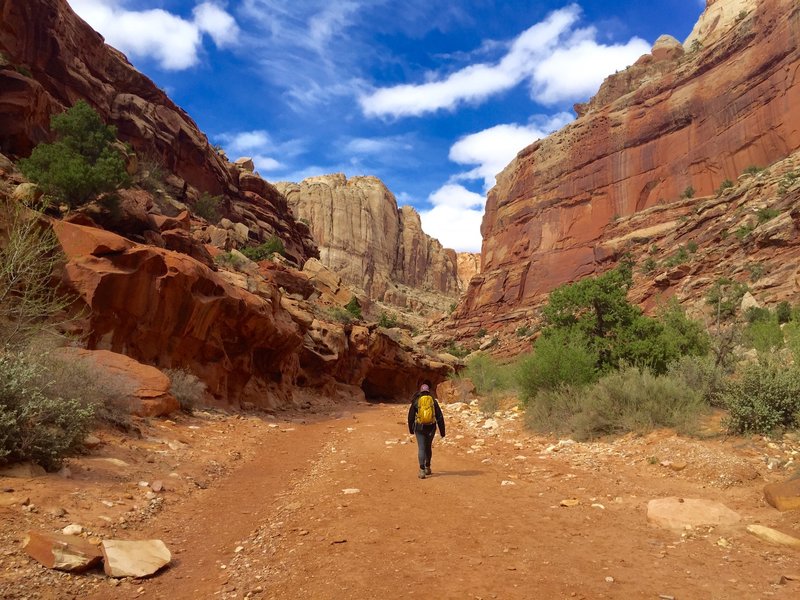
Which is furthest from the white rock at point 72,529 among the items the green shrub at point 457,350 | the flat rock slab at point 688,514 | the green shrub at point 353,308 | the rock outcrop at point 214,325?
the green shrub at point 457,350

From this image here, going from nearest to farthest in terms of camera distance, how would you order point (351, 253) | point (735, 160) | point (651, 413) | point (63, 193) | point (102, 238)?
1. point (651, 413)
2. point (102, 238)
3. point (63, 193)
4. point (735, 160)
5. point (351, 253)

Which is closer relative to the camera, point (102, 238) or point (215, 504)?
point (215, 504)

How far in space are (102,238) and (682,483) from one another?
13.8 meters

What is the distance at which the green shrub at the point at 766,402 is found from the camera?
7.35 m

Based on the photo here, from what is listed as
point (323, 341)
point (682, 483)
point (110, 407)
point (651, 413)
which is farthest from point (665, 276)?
point (110, 407)

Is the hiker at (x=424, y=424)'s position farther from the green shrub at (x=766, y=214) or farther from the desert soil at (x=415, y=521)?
the green shrub at (x=766, y=214)

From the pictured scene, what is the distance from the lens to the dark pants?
7.55 m

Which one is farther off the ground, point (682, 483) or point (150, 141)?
point (150, 141)

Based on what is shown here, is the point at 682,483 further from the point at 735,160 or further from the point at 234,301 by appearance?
the point at 735,160

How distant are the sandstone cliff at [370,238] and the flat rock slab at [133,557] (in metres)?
80.6

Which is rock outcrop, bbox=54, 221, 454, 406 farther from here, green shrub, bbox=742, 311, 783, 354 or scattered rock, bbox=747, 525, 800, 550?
green shrub, bbox=742, 311, 783, 354

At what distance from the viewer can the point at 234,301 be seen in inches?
653

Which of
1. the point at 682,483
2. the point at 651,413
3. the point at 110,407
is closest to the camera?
the point at 682,483

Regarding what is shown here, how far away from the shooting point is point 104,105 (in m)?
30.3
